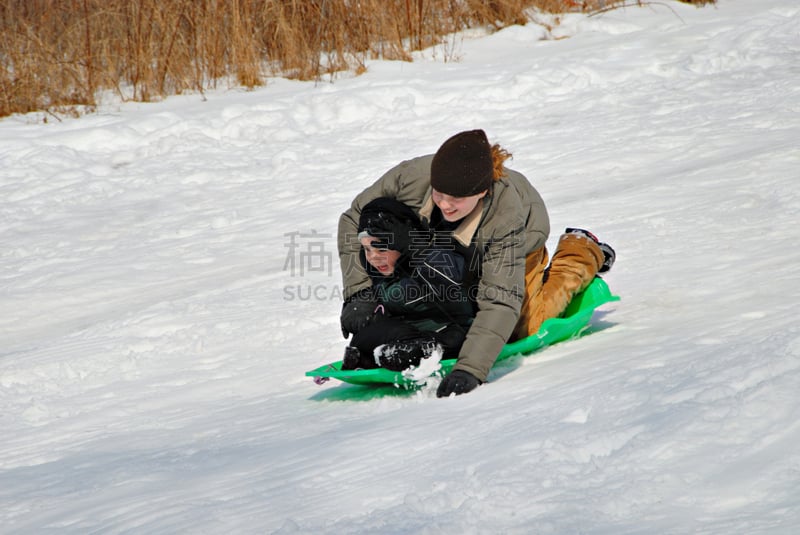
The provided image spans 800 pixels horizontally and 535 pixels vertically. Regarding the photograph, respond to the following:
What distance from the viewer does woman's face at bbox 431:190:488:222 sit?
2.64 meters

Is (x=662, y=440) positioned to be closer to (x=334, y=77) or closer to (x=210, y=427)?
(x=210, y=427)

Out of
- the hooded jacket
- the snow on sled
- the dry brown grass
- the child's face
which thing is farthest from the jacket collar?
the dry brown grass

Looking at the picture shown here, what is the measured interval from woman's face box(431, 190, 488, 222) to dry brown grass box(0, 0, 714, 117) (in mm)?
5806

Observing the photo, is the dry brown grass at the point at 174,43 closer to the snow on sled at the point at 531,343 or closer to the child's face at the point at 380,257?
the snow on sled at the point at 531,343

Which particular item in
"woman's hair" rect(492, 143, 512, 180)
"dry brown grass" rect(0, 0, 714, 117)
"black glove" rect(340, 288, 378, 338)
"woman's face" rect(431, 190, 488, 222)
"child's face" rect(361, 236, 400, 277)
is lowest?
"black glove" rect(340, 288, 378, 338)

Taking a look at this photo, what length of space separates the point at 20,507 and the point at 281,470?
26.5 inches

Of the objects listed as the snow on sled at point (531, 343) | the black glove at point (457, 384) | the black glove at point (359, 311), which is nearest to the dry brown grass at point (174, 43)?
the snow on sled at point (531, 343)

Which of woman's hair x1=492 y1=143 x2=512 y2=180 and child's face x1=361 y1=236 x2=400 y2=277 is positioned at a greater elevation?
woman's hair x1=492 y1=143 x2=512 y2=180

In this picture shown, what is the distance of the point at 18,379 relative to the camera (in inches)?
140

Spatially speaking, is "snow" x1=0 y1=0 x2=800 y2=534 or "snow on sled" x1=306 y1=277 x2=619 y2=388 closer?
"snow" x1=0 y1=0 x2=800 y2=534

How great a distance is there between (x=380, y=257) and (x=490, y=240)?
0.41 m

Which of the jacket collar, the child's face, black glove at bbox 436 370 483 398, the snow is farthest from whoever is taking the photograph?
the child's face

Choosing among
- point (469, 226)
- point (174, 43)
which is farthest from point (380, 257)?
point (174, 43)

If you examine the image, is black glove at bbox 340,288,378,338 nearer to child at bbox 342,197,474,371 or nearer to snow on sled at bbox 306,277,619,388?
child at bbox 342,197,474,371
